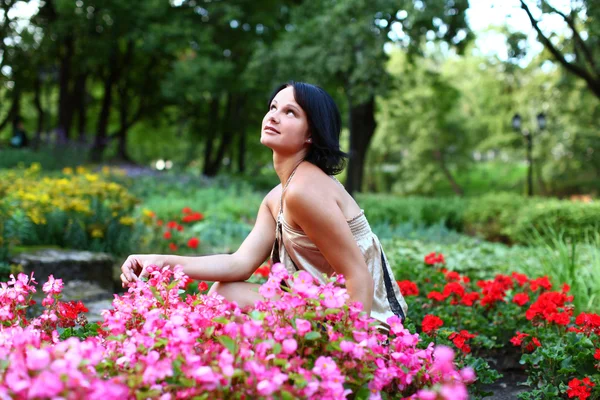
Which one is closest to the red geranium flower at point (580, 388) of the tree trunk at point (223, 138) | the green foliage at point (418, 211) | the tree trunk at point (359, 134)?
the green foliage at point (418, 211)

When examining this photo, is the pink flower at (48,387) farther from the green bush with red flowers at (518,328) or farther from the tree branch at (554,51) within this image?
the tree branch at (554,51)

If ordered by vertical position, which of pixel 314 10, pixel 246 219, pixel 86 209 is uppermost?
pixel 314 10

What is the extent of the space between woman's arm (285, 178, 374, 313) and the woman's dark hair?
0.29 metres

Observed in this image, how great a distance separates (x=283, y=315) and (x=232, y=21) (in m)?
Answer: 16.8

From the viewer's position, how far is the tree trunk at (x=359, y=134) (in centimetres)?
1390

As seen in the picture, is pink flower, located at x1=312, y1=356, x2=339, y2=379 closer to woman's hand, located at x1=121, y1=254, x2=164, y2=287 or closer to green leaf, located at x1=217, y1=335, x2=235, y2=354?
green leaf, located at x1=217, y1=335, x2=235, y2=354

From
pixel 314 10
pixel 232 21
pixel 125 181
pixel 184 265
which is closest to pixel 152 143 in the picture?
pixel 232 21

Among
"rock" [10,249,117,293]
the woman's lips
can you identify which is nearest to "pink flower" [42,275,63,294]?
the woman's lips

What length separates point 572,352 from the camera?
2.70 m

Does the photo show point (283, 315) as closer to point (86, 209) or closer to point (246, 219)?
point (86, 209)

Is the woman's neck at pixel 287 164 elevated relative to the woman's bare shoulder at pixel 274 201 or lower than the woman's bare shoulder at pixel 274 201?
elevated

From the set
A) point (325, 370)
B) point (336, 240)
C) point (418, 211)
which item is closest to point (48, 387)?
point (325, 370)

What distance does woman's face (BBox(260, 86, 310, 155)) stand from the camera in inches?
93.0

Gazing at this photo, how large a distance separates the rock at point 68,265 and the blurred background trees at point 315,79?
512 cm
